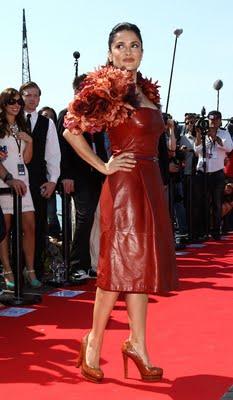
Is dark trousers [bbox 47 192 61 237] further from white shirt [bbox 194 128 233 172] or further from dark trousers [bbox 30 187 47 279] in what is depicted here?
white shirt [bbox 194 128 233 172]

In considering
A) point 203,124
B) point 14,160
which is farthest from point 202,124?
point 14,160

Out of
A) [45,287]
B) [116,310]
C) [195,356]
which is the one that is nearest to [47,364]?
[195,356]

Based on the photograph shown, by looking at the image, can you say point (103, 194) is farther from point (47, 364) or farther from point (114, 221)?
point (47, 364)

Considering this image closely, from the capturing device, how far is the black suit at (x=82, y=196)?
5.72m

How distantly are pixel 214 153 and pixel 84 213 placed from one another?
3.67 metres

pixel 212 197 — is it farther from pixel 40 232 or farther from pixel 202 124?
pixel 40 232

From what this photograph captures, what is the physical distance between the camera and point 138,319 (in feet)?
10.1

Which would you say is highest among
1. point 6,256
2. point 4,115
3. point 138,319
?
point 4,115

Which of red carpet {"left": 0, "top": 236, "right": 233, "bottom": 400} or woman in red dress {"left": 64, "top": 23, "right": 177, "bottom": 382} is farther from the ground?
woman in red dress {"left": 64, "top": 23, "right": 177, "bottom": 382}

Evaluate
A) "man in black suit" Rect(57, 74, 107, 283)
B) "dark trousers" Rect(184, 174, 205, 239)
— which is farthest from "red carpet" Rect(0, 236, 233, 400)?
"dark trousers" Rect(184, 174, 205, 239)

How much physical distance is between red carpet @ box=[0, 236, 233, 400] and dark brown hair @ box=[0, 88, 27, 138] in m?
1.33

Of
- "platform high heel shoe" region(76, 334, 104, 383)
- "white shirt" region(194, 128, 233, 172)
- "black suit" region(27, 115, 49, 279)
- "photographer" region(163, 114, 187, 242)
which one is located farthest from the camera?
"white shirt" region(194, 128, 233, 172)

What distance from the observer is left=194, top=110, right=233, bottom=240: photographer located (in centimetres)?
891

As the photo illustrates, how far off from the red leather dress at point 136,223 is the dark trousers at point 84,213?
106 inches
